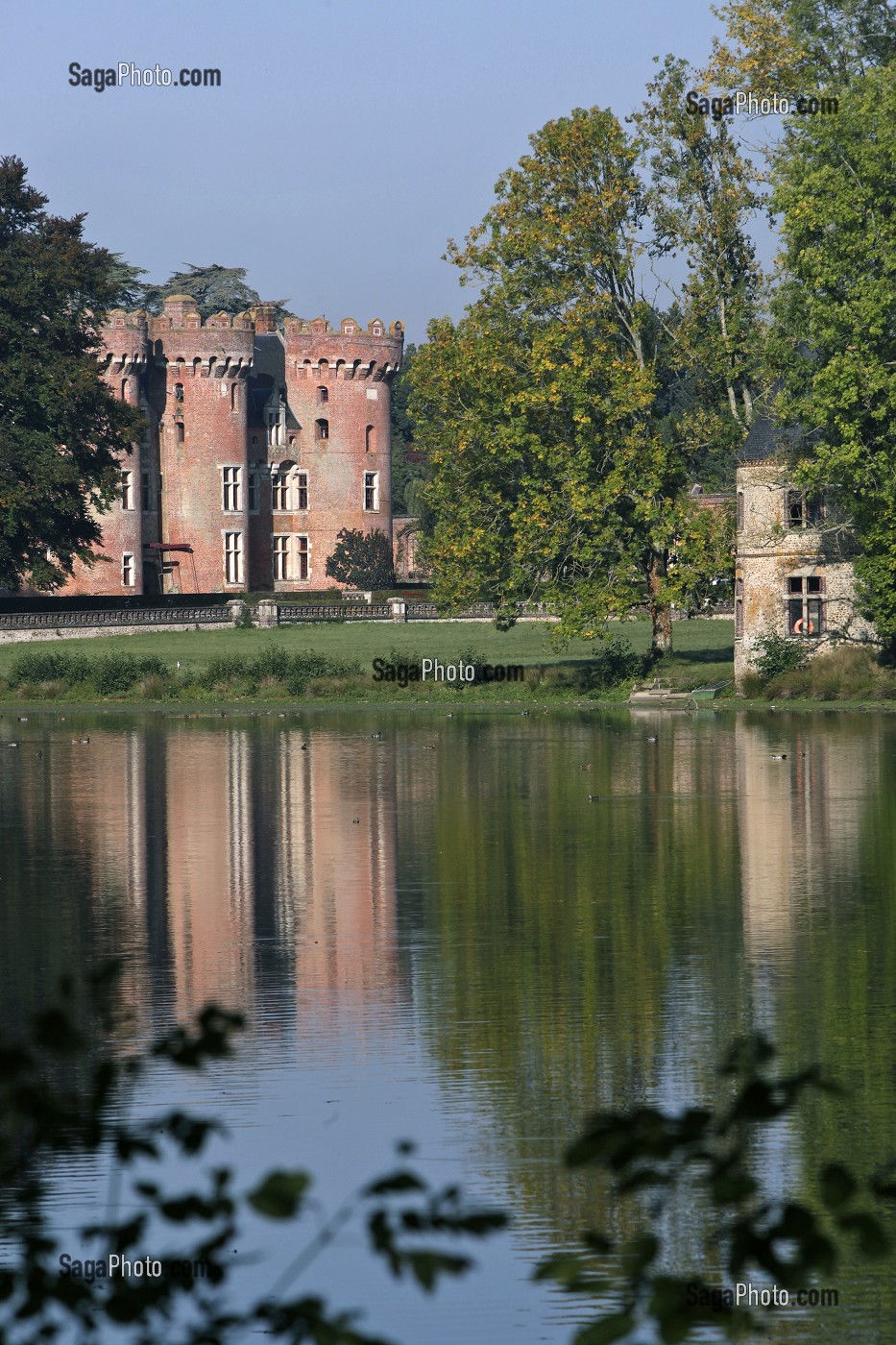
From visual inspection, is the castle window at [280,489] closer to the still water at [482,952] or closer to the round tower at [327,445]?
the round tower at [327,445]

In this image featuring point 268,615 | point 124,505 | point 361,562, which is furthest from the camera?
point 361,562

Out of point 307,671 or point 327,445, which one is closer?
point 307,671

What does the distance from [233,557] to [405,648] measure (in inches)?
1252

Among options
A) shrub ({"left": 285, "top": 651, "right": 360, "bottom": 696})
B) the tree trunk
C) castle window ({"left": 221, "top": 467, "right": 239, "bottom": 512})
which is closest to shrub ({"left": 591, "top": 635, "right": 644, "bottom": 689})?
the tree trunk

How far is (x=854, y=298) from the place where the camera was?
44375 mm

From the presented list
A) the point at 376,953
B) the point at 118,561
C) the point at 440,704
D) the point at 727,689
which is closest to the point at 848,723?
the point at 727,689

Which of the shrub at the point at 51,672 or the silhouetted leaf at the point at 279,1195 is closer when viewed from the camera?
the silhouetted leaf at the point at 279,1195

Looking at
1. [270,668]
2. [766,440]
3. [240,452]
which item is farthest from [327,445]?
[766,440]

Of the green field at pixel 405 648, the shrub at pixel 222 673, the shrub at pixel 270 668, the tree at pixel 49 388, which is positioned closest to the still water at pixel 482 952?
the green field at pixel 405 648

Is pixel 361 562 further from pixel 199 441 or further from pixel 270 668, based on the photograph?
pixel 270 668

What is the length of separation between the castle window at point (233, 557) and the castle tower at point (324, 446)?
134 inches

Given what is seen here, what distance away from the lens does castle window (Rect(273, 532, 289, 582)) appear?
101375mm

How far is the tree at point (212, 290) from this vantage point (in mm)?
116125

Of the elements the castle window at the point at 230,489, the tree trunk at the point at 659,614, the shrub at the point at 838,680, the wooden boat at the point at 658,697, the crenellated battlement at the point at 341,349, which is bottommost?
the wooden boat at the point at 658,697
